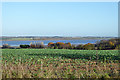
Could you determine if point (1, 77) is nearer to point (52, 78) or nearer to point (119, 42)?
point (52, 78)

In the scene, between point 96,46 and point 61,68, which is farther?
point 96,46

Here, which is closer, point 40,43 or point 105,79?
point 105,79

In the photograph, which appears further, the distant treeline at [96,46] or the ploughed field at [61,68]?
the distant treeline at [96,46]

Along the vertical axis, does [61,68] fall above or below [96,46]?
below

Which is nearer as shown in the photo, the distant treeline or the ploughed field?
the ploughed field

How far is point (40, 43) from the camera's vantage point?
31.1m

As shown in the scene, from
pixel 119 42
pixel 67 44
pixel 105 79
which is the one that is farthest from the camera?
pixel 67 44

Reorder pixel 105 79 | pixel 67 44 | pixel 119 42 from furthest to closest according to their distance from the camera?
pixel 67 44
pixel 119 42
pixel 105 79

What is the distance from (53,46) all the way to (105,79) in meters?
23.7

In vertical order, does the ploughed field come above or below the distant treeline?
below

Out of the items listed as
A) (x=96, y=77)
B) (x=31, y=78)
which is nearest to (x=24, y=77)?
(x=31, y=78)

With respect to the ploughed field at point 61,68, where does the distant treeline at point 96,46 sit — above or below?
above

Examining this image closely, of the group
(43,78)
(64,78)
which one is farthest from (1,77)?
(64,78)

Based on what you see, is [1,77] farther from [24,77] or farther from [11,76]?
[24,77]
